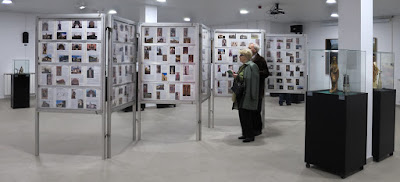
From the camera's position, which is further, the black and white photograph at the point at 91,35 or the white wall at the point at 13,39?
the white wall at the point at 13,39

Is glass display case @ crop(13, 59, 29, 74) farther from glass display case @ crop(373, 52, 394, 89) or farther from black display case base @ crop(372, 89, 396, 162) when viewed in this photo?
black display case base @ crop(372, 89, 396, 162)

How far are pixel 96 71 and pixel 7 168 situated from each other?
1.67 meters

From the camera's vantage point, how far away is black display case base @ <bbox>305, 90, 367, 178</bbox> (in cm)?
400

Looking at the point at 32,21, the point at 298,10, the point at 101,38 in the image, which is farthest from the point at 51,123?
the point at 298,10

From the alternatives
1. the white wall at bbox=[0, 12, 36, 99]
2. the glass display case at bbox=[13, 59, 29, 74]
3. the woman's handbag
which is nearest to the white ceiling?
the white wall at bbox=[0, 12, 36, 99]

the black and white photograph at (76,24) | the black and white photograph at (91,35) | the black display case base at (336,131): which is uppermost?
the black and white photograph at (76,24)

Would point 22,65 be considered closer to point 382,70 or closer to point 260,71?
point 260,71

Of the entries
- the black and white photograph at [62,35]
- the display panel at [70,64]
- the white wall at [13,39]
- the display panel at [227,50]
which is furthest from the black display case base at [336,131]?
the white wall at [13,39]

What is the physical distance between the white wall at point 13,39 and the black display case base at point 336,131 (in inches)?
462

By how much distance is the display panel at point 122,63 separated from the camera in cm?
487

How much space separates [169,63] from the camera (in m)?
5.93

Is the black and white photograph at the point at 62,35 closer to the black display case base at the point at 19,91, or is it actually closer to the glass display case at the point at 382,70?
the glass display case at the point at 382,70

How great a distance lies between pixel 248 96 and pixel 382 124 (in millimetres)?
1987

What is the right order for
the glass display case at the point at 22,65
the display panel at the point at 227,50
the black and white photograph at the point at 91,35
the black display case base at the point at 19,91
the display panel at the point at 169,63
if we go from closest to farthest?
the black and white photograph at the point at 91,35 → the display panel at the point at 169,63 → the display panel at the point at 227,50 → the black display case base at the point at 19,91 → the glass display case at the point at 22,65
